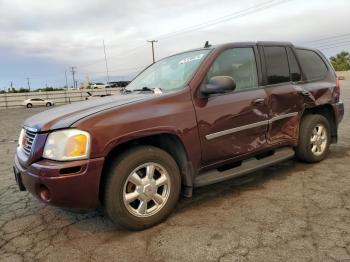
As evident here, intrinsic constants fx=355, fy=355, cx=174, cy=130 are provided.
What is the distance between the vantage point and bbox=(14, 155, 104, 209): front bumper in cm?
290

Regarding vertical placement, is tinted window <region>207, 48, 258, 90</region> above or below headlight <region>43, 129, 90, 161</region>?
above

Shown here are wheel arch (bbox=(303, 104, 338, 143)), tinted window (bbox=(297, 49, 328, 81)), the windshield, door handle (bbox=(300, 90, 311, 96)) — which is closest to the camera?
the windshield

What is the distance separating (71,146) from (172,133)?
966 mm

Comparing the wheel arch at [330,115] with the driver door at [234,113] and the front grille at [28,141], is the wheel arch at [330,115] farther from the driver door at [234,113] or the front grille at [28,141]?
the front grille at [28,141]

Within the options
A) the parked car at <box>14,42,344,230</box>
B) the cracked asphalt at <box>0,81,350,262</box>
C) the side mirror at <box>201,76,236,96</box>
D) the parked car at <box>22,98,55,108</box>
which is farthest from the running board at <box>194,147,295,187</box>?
the parked car at <box>22,98,55,108</box>

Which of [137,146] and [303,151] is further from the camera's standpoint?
[303,151]

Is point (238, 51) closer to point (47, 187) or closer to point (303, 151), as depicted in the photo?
point (303, 151)

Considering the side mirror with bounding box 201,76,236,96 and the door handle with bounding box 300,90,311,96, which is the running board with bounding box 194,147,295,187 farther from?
the side mirror with bounding box 201,76,236,96

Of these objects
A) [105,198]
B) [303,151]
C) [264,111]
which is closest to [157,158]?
[105,198]

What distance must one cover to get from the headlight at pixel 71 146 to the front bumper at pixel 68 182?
5cm

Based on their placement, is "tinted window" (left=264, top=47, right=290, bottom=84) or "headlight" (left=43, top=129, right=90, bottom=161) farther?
"tinted window" (left=264, top=47, right=290, bottom=84)

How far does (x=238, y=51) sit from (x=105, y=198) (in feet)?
7.80

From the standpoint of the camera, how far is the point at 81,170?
293 cm

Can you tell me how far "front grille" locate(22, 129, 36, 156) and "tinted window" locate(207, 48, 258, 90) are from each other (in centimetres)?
192
